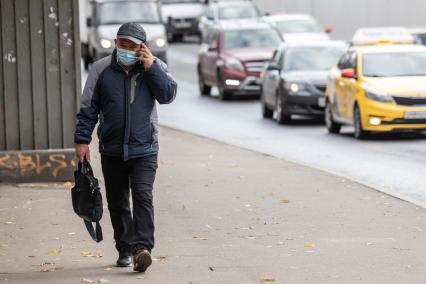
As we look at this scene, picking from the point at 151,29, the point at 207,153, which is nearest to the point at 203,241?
the point at 207,153

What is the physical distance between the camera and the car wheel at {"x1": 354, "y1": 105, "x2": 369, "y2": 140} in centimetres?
2188

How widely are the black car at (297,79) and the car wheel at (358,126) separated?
11.1 ft

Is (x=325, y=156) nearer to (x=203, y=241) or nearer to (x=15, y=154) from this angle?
(x=15, y=154)

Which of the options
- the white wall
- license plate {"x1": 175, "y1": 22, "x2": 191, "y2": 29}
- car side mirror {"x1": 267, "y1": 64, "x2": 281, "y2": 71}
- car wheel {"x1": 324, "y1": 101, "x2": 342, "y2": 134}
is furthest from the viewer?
license plate {"x1": 175, "y1": 22, "x2": 191, "y2": 29}

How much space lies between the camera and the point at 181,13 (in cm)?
5631

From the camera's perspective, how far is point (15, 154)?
47.1 feet

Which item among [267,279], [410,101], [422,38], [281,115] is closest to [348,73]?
[410,101]

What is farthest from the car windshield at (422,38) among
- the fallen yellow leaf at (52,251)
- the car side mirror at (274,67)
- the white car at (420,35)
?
the fallen yellow leaf at (52,251)

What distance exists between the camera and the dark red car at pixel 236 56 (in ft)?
103

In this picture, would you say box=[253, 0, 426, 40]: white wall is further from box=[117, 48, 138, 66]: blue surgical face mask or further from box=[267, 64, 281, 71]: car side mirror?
box=[117, 48, 138, 66]: blue surgical face mask

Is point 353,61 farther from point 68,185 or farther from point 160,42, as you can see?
point 160,42

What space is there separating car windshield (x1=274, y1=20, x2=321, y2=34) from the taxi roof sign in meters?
1.92

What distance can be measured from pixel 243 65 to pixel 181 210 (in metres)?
19.0

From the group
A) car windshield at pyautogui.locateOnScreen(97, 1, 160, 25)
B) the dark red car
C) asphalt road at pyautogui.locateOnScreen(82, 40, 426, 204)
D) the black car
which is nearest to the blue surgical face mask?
asphalt road at pyautogui.locateOnScreen(82, 40, 426, 204)
